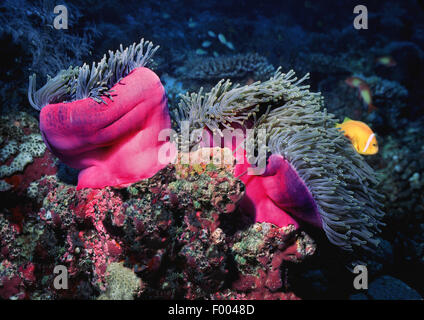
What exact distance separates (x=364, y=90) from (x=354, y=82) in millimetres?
364

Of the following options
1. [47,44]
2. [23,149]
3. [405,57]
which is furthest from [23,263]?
[405,57]

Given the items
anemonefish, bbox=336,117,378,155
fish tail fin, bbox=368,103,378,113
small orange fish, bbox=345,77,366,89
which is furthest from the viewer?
small orange fish, bbox=345,77,366,89

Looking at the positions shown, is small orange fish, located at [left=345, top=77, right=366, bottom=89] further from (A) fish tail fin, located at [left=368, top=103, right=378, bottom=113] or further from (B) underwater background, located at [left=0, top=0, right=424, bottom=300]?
(A) fish tail fin, located at [left=368, top=103, right=378, bottom=113]

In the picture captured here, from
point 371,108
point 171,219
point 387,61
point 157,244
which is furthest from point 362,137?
point 387,61

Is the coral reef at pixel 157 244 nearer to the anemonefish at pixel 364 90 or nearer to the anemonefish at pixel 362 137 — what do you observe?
the anemonefish at pixel 362 137

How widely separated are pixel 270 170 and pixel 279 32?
36.9 feet

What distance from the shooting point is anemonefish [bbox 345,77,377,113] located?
588 centimetres

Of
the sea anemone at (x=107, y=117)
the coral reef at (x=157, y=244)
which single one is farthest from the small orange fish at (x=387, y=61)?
the sea anemone at (x=107, y=117)

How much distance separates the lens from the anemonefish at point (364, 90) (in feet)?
19.3

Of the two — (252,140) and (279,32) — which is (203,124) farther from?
(279,32)

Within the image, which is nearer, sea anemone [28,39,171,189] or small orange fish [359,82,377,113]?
sea anemone [28,39,171,189]

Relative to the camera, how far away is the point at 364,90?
19.5 feet

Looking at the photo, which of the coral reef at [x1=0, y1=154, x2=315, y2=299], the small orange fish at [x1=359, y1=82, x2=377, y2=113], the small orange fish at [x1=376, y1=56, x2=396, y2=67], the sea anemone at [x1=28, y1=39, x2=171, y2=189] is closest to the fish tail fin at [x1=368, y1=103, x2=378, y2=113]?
the small orange fish at [x1=359, y1=82, x2=377, y2=113]
